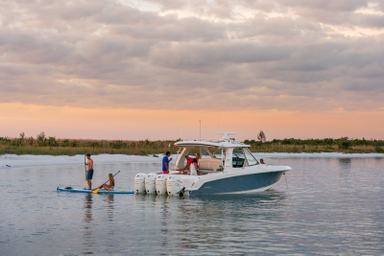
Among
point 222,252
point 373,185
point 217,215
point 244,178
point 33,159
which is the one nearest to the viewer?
point 222,252

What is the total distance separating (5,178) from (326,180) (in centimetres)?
2135

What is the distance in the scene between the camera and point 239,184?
21.6m

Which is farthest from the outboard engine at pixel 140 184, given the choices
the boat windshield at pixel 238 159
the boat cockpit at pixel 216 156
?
the boat windshield at pixel 238 159

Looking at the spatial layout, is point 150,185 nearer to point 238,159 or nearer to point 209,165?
point 209,165

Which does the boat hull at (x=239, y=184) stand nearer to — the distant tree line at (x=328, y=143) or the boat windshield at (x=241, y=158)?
the boat windshield at (x=241, y=158)

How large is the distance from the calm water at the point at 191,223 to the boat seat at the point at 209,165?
1.33m

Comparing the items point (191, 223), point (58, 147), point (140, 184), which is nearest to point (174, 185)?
point (140, 184)

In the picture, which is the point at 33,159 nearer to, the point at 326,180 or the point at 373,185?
the point at 326,180

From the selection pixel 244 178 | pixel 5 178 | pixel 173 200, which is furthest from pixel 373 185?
pixel 5 178

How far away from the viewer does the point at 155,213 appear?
54.9 feet

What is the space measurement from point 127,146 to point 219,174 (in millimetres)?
45612

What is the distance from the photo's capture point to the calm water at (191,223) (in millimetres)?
11320

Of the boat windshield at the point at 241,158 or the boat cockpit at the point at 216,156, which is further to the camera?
the boat windshield at the point at 241,158

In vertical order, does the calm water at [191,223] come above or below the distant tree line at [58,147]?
below
